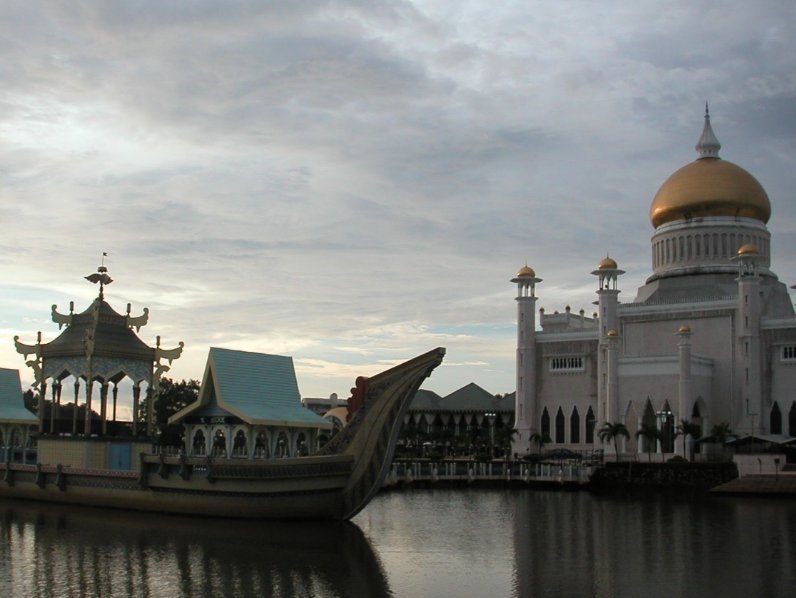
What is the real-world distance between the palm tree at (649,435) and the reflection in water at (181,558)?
2721 cm

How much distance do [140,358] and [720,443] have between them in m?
33.0

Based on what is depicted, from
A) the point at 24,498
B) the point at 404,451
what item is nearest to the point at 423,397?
the point at 404,451

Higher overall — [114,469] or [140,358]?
[140,358]

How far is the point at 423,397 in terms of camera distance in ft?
271

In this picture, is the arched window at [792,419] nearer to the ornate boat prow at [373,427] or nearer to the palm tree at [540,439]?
the palm tree at [540,439]

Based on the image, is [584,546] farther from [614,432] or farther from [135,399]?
[614,432]

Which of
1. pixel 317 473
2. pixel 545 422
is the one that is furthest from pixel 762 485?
pixel 317 473

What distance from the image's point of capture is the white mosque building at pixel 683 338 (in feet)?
183

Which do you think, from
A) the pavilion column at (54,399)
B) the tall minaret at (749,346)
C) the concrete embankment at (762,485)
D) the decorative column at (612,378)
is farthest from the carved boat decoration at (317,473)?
the tall minaret at (749,346)

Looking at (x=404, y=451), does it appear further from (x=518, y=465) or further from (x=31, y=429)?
(x=31, y=429)

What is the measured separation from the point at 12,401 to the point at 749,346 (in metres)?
38.3

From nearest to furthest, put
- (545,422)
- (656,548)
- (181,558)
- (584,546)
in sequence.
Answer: (181,558)
(656,548)
(584,546)
(545,422)

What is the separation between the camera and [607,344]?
5938 centimetres

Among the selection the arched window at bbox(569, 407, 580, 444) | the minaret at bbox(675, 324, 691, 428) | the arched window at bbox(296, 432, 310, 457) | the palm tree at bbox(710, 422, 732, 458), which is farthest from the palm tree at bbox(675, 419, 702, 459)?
the arched window at bbox(296, 432, 310, 457)
